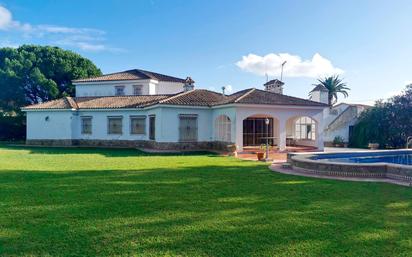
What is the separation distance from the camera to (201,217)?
6.77m

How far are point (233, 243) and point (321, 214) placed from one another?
2.81m

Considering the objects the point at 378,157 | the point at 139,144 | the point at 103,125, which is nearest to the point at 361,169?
the point at 378,157

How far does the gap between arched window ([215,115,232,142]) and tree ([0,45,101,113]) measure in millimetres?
25362

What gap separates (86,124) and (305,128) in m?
21.4

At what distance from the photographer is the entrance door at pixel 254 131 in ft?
90.4

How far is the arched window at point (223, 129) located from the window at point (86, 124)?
12974 mm

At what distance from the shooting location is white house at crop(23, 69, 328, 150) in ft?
79.2

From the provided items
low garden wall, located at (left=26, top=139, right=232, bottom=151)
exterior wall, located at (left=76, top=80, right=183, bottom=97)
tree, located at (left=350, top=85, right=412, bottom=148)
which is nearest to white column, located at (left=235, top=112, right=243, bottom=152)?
low garden wall, located at (left=26, top=139, right=232, bottom=151)

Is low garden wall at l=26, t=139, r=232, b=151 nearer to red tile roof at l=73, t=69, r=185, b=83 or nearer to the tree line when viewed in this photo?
red tile roof at l=73, t=69, r=185, b=83

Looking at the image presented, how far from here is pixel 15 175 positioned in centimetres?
1191

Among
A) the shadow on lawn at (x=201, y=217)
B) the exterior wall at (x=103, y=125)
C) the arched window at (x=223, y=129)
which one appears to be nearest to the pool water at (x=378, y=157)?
the arched window at (x=223, y=129)

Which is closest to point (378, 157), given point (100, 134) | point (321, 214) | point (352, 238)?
point (321, 214)

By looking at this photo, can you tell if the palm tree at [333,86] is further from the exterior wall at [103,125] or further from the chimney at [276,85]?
the exterior wall at [103,125]

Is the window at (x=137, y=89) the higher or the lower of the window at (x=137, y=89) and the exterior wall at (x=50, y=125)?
the higher
